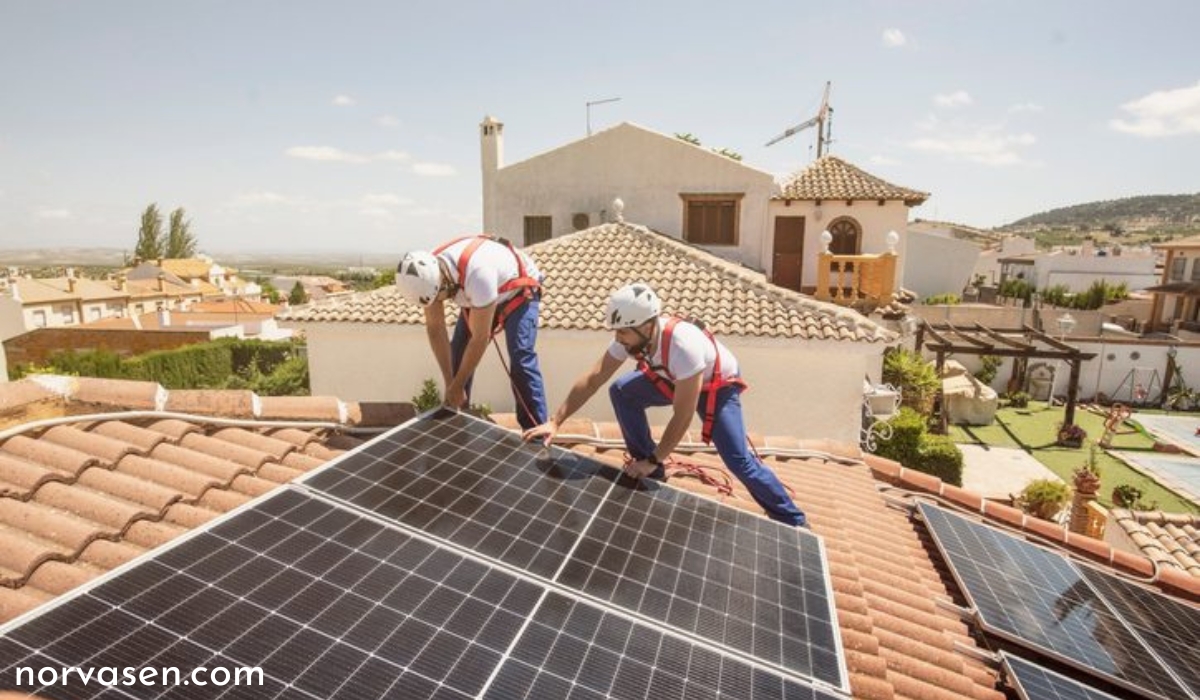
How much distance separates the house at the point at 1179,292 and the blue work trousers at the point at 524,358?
167 ft

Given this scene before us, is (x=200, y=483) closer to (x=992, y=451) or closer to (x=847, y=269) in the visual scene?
(x=847, y=269)

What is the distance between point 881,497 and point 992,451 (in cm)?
1886

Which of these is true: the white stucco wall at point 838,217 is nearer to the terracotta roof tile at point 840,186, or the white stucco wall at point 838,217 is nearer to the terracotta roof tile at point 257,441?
the terracotta roof tile at point 840,186

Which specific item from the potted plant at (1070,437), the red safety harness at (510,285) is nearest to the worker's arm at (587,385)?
the red safety harness at (510,285)

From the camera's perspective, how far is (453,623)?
2.66 m

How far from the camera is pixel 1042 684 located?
384 centimetres

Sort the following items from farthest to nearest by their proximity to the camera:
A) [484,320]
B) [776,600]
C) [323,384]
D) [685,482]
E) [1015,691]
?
[323,384]
[685,482]
[484,320]
[1015,691]
[776,600]

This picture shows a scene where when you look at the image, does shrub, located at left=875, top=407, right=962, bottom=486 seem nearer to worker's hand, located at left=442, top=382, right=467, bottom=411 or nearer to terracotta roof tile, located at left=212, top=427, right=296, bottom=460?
worker's hand, located at left=442, top=382, right=467, bottom=411

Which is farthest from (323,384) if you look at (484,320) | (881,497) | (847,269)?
(847,269)

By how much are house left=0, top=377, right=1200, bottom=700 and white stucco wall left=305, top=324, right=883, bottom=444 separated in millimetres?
5961

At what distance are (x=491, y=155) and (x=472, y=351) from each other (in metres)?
20.1

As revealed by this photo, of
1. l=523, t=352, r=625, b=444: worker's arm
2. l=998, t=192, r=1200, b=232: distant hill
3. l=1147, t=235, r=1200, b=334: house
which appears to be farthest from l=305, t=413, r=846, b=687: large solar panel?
l=998, t=192, r=1200, b=232: distant hill

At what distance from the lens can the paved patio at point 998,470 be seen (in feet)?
59.6

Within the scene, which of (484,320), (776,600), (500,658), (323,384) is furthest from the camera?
(323,384)
